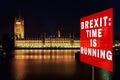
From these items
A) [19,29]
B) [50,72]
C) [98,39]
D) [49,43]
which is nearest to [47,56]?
[50,72]

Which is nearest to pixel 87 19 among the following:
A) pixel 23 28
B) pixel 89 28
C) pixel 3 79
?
pixel 89 28

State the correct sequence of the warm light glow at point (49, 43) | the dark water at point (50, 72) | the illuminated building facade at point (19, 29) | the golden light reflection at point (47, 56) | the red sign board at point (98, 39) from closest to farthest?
the red sign board at point (98, 39)
the dark water at point (50, 72)
the golden light reflection at point (47, 56)
the warm light glow at point (49, 43)
the illuminated building facade at point (19, 29)

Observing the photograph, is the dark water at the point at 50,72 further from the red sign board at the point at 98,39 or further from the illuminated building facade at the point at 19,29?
the illuminated building facade at the point at 19,29

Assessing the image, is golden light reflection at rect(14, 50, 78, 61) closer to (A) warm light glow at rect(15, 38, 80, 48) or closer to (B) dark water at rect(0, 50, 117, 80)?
(B) dark water at rect(0, 50, 117, 80)

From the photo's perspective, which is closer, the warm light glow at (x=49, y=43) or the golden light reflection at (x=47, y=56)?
the golden light reflection at (x=47, y=56)

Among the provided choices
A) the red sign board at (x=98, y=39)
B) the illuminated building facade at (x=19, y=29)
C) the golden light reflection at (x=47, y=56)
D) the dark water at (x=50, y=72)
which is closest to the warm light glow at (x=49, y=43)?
the illuminated building facade at (x=19, y=29)

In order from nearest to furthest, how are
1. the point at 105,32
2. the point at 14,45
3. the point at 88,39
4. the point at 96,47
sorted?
1. the point at 105,32
2. the point at 96,47
3. the point at 88,39
4. the point at 14,45

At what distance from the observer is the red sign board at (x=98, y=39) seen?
4.40m

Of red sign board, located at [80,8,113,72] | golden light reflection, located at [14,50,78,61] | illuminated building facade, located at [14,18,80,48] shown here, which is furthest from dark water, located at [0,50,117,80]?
illuminated building facade, located at [14,18,80,48]

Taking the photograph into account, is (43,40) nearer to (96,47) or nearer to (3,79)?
(3,79)

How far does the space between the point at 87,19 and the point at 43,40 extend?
150 metres

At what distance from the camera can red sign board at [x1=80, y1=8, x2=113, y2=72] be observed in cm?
440

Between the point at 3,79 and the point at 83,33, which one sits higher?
the point at 83,33

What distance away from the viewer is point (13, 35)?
513 feet
